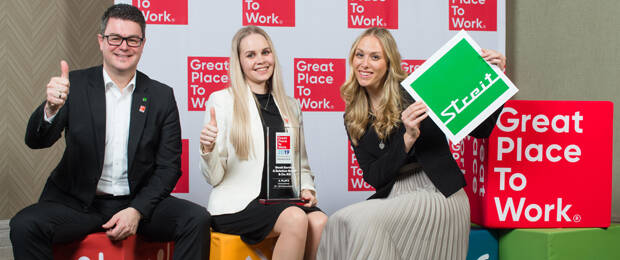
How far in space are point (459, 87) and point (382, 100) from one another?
33 centimetres

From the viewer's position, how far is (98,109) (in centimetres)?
226

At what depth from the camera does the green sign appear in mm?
2131

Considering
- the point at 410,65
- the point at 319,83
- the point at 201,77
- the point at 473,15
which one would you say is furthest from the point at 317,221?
the point at 473,15

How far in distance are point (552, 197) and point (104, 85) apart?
200 centimetres

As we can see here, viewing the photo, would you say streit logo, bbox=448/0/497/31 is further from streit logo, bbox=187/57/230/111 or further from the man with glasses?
the man with glasses

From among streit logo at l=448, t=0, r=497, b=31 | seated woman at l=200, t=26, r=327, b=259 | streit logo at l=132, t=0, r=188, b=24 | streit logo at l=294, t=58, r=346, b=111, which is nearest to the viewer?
seated woman at l=200, t=26, r=327, b=259

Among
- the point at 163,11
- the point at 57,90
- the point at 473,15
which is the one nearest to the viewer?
the point at 57,90

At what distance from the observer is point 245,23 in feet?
11.0

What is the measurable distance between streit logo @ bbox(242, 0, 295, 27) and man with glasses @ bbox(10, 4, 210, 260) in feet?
3.54

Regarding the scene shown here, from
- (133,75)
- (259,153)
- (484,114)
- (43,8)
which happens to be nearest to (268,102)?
(259,153)

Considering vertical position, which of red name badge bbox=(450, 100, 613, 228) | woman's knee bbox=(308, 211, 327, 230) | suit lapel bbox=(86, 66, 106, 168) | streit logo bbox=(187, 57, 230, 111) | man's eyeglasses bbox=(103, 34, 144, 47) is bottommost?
woman's knee bbox=(308, 211, 327, 230)

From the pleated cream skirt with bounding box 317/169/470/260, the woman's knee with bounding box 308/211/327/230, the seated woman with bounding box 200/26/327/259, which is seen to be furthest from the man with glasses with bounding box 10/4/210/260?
the pleated cream skirt with bounding box 317/169/470/260

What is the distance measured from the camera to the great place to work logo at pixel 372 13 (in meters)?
3.43

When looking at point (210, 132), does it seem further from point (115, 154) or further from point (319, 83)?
point (319, 83)
